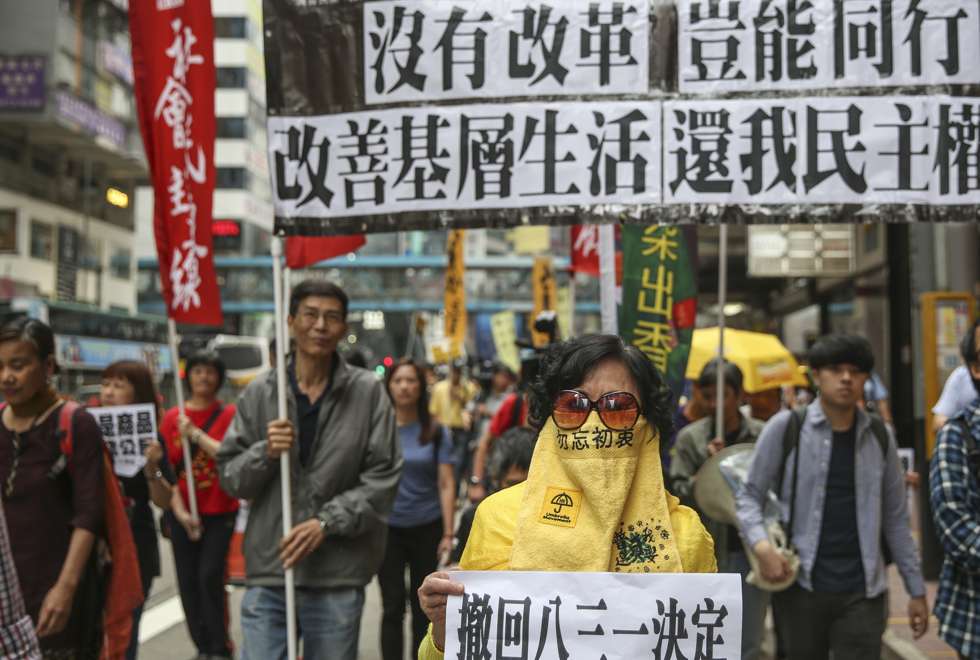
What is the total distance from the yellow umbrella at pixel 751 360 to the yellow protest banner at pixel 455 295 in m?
4.41

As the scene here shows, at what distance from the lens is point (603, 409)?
104 inches

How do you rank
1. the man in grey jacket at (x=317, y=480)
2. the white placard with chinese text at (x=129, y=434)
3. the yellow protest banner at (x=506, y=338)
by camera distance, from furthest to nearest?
the yellow protest banner at (x=506, y=338), the white placard with chinese text at (x=129, y=434), the man in grey jacket at (x=317, y=480)

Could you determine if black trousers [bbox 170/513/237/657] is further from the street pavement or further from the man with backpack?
the man with backpack

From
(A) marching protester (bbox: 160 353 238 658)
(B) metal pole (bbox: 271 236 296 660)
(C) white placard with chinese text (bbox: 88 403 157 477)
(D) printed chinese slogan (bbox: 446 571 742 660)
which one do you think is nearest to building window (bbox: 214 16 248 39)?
(A) marching protester (bbox: 160 353 238 658)

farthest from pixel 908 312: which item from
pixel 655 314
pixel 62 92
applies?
pixel 62 92

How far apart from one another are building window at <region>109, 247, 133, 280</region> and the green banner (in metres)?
37.3

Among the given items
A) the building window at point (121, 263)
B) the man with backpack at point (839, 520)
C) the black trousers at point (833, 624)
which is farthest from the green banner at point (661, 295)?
the building window at point (121, 263)

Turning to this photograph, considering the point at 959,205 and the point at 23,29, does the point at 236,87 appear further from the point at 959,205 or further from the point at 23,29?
the point at 959,205

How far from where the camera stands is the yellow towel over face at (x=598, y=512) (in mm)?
2562

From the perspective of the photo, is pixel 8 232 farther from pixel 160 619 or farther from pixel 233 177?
pixel 233 177

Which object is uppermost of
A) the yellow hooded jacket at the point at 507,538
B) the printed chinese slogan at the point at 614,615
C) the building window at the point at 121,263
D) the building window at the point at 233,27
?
the building window at the point at 233,27

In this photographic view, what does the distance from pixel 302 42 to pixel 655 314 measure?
2580 millimetres

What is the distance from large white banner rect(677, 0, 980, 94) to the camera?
4.10 metres

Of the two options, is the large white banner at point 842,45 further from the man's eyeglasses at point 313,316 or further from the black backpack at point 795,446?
the man's eyeglasses at point 313,316
